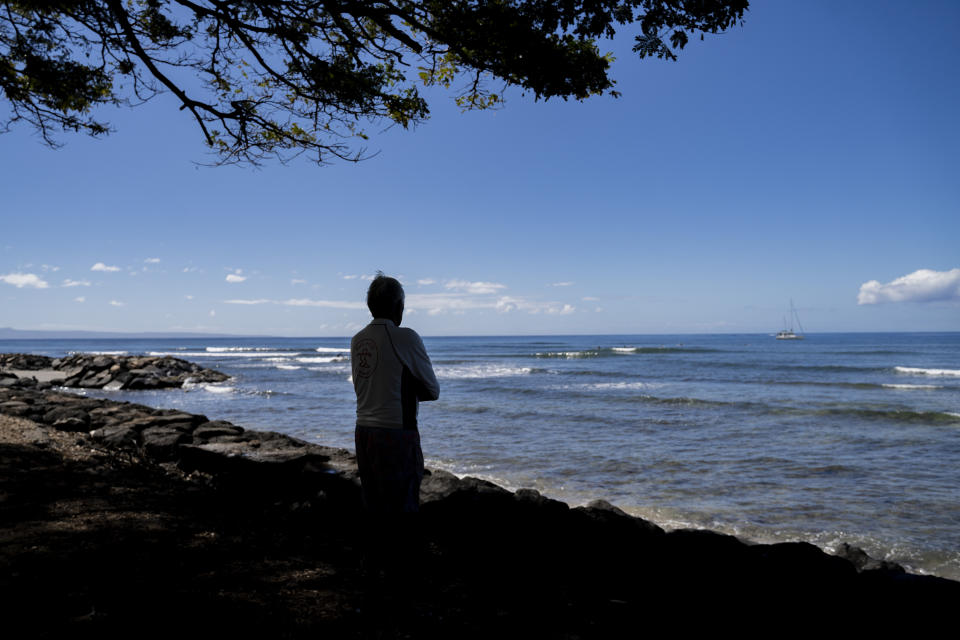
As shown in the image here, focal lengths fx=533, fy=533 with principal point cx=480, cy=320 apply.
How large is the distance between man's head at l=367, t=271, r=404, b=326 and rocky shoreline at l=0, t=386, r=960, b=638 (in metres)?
1.28

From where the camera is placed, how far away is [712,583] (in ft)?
10.5

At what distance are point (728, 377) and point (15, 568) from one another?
27909 millimetres

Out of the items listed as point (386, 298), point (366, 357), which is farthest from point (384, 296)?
point (366, 357)

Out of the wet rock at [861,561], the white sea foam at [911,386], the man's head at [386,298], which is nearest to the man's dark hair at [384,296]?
the man's head at [386,298]

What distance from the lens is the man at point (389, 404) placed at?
2734 millimetres

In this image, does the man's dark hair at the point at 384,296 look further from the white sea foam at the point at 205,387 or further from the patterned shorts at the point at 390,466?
the white sea foam at the point at 205,387

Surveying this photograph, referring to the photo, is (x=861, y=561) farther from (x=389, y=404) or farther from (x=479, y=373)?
(x=479, y=373)

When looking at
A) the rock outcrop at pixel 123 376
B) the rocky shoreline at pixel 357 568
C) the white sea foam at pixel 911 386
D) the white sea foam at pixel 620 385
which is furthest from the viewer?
the rock outcrop at pixel 123 376

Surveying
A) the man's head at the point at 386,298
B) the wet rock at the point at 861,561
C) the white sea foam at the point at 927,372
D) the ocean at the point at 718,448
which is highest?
the man's head at the point at 386,298

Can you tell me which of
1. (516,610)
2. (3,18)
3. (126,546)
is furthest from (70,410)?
(516,610)

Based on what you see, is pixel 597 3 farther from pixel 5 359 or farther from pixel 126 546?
pixel 5 359

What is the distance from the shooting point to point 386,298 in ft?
9.34

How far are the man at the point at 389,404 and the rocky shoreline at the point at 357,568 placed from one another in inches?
15.8

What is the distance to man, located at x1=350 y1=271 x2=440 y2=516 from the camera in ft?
8.97
